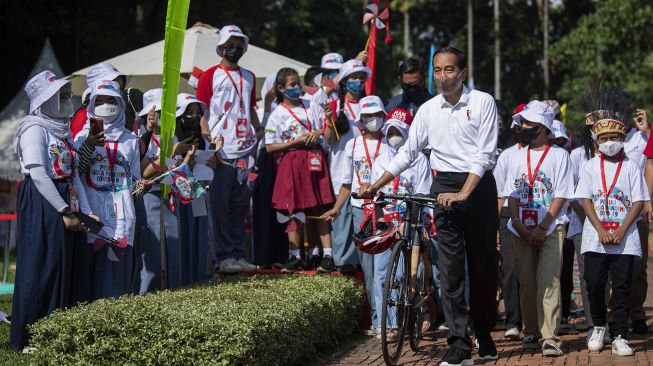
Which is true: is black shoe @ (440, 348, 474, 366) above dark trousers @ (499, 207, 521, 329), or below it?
below

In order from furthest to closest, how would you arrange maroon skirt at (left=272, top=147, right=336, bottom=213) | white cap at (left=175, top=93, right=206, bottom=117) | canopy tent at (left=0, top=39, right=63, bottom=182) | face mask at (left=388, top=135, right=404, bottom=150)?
canopy tent at (left=0, top=39, right=63, bottom=182) → maroon skirt at (left=272, top=147, right=336, bottom=213) → white cap at (left=175, top=93, right=206, bottom=117) → face mask at (left=388, top=135, right=404, bottom=150)

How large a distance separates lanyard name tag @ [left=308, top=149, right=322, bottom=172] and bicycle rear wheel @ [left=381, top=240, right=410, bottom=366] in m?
3.05

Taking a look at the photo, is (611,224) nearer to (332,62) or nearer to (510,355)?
(510,355)

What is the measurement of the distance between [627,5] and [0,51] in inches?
741

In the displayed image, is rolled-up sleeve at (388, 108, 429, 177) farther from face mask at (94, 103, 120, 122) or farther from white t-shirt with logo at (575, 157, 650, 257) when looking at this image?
face mask at (94, 103, 120, 122)

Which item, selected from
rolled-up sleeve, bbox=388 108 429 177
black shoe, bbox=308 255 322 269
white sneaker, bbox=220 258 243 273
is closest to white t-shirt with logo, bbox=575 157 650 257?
rolled-up sleeve, bbox=388 108 429 177

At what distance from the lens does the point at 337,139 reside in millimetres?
11672

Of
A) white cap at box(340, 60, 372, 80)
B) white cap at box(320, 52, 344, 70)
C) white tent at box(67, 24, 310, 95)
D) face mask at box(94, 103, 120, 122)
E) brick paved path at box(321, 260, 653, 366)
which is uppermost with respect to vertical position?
white tent at box(67, 24, 310, 95)

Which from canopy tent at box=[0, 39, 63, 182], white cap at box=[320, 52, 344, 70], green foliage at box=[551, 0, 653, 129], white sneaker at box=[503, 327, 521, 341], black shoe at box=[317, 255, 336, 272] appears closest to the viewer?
white sneaker at box=[503, 327, 521, 341]

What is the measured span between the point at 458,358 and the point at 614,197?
6.99ft

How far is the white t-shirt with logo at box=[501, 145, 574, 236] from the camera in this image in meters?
9.49

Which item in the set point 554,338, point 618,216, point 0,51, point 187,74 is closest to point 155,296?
point 554,338

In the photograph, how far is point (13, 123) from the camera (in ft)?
73.3

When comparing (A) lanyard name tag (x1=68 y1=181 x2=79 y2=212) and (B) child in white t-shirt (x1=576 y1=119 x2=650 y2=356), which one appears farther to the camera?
(B) child in white t-shirt (x1=576 y1=119 x2=650 y2=356)
